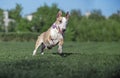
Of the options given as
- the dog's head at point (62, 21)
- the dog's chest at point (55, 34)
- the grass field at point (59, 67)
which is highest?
the dog's head at point (62, 21)

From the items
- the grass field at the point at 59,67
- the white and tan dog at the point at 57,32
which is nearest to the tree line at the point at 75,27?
the white and tan dog at the point at 57,32

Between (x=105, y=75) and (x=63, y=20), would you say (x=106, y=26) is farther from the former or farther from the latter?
(x=105, y=75)

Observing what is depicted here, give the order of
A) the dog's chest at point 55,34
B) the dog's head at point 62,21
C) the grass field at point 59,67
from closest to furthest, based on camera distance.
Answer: the grass field at point 59,67
the dog's head at point 62,21
the dog's chest at point 55,34

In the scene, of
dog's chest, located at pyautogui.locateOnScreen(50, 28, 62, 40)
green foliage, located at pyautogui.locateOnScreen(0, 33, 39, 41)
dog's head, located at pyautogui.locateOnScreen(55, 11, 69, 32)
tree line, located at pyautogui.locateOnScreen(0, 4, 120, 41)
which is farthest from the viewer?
tree line, located at pyautogui.locateOnScreen(0, 4, 120, 41)

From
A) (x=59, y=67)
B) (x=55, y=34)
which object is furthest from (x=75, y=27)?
(x=59, y=67)

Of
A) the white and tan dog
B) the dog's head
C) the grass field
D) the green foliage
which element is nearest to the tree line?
the green foliage

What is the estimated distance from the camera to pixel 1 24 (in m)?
90.9

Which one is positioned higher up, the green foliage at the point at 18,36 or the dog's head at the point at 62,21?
the dog's head at the point at 62,21

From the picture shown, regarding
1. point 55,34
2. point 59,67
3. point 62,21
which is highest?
point 62,21

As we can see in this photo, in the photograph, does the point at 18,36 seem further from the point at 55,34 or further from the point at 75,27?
the point at 55,34

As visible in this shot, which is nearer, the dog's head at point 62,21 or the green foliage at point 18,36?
the dog's head at point 62,21

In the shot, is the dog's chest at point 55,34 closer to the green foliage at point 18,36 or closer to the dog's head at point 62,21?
the dog's head at point 62,21

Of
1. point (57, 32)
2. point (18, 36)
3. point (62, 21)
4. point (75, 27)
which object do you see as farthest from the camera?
point (75, 27)

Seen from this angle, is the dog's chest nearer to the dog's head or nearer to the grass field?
the dog's head
